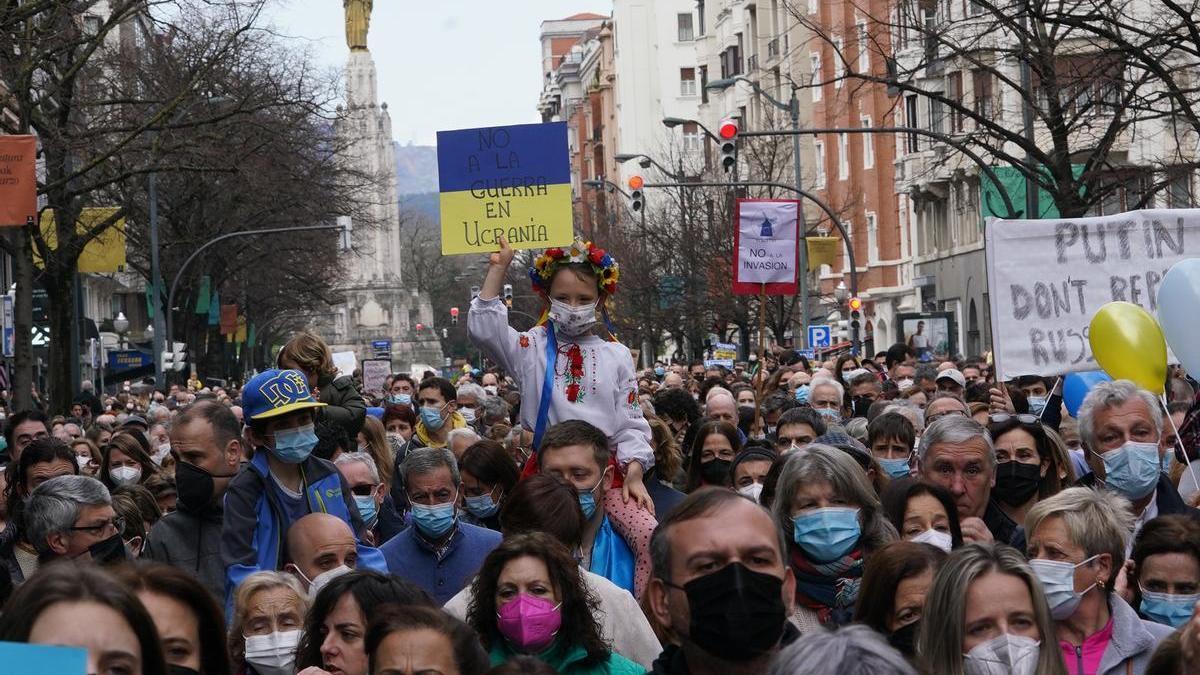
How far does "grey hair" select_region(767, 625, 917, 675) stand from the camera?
3562mm

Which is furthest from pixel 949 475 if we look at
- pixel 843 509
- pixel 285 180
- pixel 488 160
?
pixel 285 180

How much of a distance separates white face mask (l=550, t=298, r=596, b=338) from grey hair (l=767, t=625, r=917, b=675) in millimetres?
5139

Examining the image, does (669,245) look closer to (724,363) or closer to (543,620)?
Answer: (724,363)

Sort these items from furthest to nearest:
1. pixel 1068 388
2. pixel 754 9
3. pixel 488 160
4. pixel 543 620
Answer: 1. pixel 754 9
2. pixel 488 160
3. pixel 1068 388
4. pixel 543 620

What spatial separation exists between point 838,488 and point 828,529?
14cm

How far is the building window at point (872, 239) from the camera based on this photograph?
61.6 meters

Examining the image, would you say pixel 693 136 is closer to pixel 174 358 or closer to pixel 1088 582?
pixel 174 358

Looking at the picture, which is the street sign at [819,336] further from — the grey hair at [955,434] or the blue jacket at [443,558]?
the blue jacket at [443,558]

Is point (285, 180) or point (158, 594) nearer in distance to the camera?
point (158, 594)

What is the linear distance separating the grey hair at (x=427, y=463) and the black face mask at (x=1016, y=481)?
2.28 meters

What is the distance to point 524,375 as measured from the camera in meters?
9.05

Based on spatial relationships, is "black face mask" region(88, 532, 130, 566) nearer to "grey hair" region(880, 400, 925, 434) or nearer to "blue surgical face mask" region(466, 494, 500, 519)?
"blue surgical face mask" region(466, 494, 500, 519)

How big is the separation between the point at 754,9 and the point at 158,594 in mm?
69680

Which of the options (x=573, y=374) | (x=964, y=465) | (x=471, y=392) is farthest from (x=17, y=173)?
(x=964, y=465)
